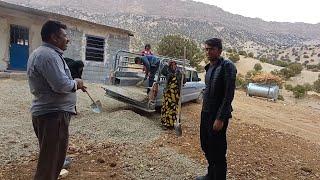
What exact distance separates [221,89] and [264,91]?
17.2 metres

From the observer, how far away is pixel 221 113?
174 inches

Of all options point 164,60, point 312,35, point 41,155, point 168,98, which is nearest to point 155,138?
point 168,98

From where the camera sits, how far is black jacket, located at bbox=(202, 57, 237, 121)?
444 centimetres

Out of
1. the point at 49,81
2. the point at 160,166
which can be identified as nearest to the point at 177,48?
the point at 160,166

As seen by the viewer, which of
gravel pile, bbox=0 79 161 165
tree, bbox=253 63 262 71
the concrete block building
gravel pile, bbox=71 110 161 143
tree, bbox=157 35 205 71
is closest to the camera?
gravel pile, bbox=0 79 161 165

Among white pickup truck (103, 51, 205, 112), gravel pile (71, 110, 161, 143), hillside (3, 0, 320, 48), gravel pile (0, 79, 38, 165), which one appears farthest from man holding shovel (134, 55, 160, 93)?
A: hillside (3, 0, 320, 48)

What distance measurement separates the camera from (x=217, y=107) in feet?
15.1

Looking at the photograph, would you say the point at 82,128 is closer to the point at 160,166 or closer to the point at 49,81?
the point at 160,166

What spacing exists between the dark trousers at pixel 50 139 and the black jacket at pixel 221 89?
1770mm

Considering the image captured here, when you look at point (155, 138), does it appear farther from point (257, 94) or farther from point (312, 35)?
point (312, 35)

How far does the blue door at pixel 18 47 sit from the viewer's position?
1575 centimetres

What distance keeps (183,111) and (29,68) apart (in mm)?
8336

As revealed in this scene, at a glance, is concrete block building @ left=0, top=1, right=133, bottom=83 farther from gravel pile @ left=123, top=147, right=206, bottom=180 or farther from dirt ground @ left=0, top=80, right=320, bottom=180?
gravel pile @ left=123, top=147, right=206, bottom=180

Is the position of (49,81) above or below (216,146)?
above
